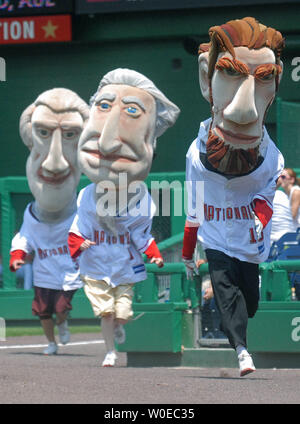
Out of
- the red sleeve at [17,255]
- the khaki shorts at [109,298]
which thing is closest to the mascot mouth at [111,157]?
the khaki shorts at [109,298]

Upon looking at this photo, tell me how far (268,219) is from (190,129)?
10063 mm

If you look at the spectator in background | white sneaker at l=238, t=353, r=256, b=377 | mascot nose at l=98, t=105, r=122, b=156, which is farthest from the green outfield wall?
white sneaker at l=238, t=353, r=256, b=377

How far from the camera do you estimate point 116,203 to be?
9781 millimetres

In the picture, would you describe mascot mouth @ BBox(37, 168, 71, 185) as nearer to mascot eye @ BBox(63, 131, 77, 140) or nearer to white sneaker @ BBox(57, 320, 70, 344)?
mascot eye @ BBox(63, 131, 77, 140)

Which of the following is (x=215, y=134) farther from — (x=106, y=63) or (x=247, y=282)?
(x=106, y=63)

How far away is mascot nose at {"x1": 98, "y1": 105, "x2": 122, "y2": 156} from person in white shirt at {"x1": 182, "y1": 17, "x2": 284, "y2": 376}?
2.02 m

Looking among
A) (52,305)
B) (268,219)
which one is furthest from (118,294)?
(268,219)

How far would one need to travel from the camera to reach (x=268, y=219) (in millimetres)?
7629

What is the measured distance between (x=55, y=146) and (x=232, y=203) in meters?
3.94

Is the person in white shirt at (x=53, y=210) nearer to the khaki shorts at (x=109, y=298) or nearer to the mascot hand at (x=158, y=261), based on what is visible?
the khaki shorts at (x=109, y=298)

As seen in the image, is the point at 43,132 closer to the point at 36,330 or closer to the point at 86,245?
the point at 86,245

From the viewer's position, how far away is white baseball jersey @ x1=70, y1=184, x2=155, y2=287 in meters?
9.66

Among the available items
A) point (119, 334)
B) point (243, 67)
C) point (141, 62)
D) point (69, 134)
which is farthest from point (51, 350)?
point (141, 62)

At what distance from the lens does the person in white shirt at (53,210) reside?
11.2 metres
